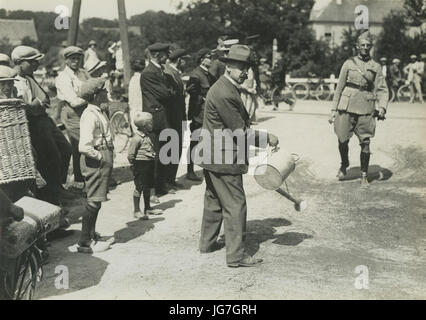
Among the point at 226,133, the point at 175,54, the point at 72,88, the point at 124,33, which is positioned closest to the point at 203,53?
the point at 175,54

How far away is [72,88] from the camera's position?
26.4 ft

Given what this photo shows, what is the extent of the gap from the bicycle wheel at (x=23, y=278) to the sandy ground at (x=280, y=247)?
12cm

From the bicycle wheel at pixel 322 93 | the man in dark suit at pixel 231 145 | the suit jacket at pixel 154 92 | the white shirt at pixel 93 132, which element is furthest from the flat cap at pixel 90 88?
the bicycle wheel at pixel 322 93

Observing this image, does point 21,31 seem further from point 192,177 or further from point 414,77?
point 192,177

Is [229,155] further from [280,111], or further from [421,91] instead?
[421,91]

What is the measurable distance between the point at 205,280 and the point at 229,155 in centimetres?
120

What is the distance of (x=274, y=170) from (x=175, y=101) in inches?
131

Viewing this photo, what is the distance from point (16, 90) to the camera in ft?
20.0

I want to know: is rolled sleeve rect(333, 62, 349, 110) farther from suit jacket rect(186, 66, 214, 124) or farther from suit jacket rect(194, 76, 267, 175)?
suit jacket rect(194, 76, 267, 175)

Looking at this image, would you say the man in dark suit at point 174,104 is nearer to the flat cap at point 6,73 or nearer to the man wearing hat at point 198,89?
the man wearing hat at point 198,89

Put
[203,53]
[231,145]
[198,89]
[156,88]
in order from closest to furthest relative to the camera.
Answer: [231,145] < [156,88] < [198,89] < [203,53]

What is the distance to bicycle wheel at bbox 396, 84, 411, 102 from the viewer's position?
2308 cm

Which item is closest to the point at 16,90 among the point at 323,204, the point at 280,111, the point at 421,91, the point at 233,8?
the point at 323,204
